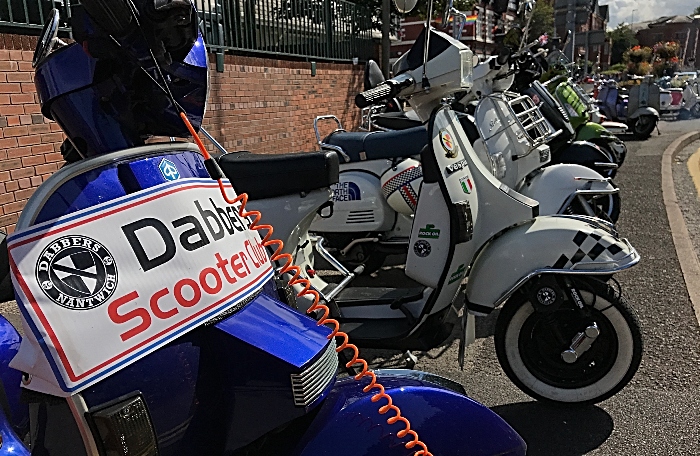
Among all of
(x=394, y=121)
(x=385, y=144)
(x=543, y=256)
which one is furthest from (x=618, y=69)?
(x=543, y=256)

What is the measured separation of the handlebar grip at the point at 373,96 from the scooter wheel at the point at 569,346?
1.03m

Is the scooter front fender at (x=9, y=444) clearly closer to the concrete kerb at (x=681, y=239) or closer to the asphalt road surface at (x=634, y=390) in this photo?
the asphalt road surface at (x=634, y=390)

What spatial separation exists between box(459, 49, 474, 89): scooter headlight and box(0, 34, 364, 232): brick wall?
→ 10.3 ft

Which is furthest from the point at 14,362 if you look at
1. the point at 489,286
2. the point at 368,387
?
the point at 489,286

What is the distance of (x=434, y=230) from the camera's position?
2.79 metres

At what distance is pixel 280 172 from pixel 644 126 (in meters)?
12.1

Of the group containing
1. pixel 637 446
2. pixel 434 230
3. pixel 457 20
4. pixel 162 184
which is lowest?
pixel 637 446

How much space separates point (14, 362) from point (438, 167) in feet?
6.53

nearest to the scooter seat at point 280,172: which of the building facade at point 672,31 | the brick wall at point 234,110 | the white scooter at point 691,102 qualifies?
the brick wall at point 234,110

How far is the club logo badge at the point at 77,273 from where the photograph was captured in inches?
40.5

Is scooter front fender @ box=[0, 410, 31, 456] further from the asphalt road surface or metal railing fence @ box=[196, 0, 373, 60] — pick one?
metal railing fence @ box=[196, 0, 373, 60]

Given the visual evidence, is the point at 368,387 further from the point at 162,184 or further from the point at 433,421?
the point at 162,184

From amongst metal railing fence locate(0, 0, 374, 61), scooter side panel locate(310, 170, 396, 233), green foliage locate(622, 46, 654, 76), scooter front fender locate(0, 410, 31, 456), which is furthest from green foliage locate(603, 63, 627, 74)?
scooter front fender locate(0, 410, 31, 456)

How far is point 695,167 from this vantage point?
9.23 meters
